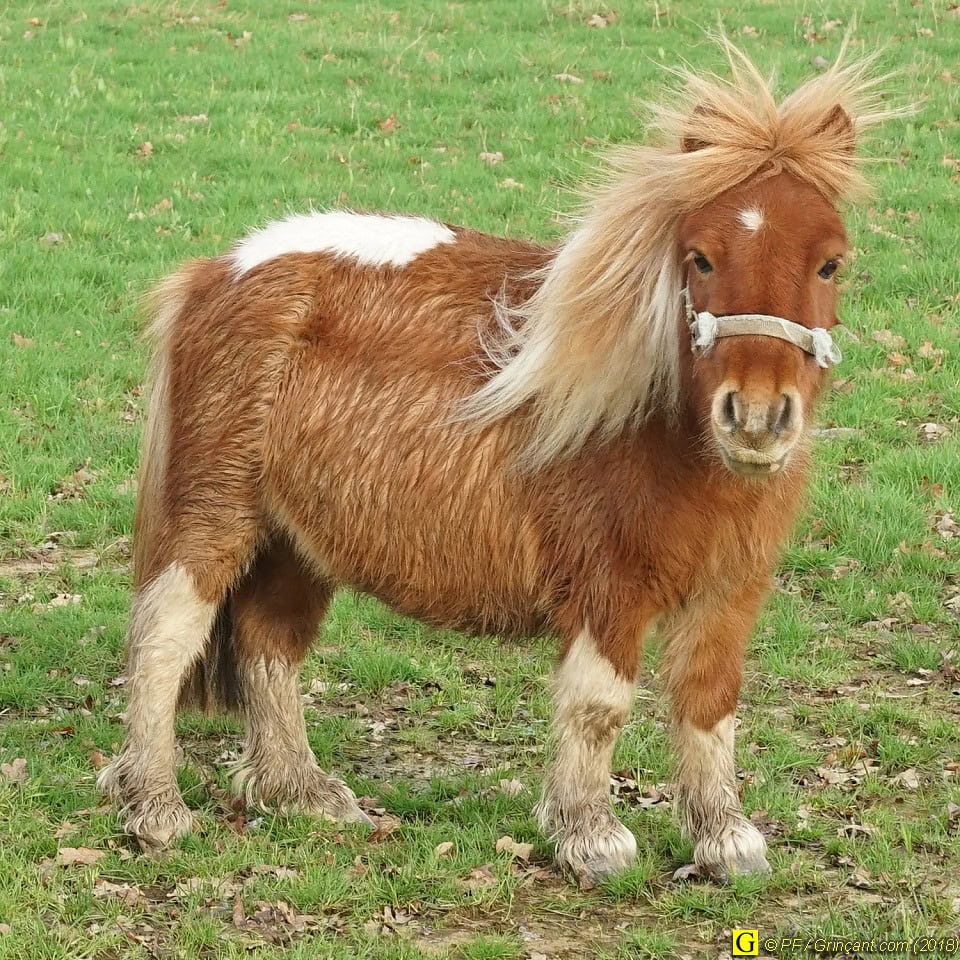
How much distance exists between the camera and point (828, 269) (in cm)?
406

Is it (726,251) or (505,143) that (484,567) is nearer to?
(726,251)

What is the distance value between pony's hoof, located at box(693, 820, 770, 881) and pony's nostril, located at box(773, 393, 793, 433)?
5.26 ft

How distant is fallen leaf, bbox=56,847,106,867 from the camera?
15.4 ft

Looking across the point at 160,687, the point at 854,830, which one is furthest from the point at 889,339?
the point at 160,687

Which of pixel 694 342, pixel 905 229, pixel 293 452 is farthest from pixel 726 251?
pixel 905 229

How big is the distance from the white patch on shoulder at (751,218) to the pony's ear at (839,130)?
0.40 meters

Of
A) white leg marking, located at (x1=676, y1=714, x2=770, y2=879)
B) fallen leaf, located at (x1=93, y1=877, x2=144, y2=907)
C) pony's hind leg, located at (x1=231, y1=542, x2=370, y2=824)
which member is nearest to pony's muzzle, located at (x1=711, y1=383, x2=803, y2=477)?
white leg marking, located at (x1=676, y1=714, x2=770, y2=879)

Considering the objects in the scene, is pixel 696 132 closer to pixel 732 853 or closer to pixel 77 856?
pixel 732 853

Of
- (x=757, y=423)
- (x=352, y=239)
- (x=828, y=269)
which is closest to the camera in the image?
(x=757, y=423)

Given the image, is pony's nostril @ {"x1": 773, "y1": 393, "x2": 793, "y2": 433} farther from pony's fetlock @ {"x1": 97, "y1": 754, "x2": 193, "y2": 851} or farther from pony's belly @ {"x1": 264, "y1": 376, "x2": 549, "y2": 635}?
pony's fetlock @ {"x1": 97, "y1": 754, "x2": 193, "y2": 851}

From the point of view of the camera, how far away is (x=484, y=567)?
15.5 ft

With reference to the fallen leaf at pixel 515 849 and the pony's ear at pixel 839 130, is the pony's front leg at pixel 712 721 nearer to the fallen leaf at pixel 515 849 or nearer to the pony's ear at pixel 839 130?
the fallen leaf at pixel 515 849

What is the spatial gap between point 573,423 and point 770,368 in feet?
2.72

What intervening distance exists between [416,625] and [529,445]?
2.33 m
